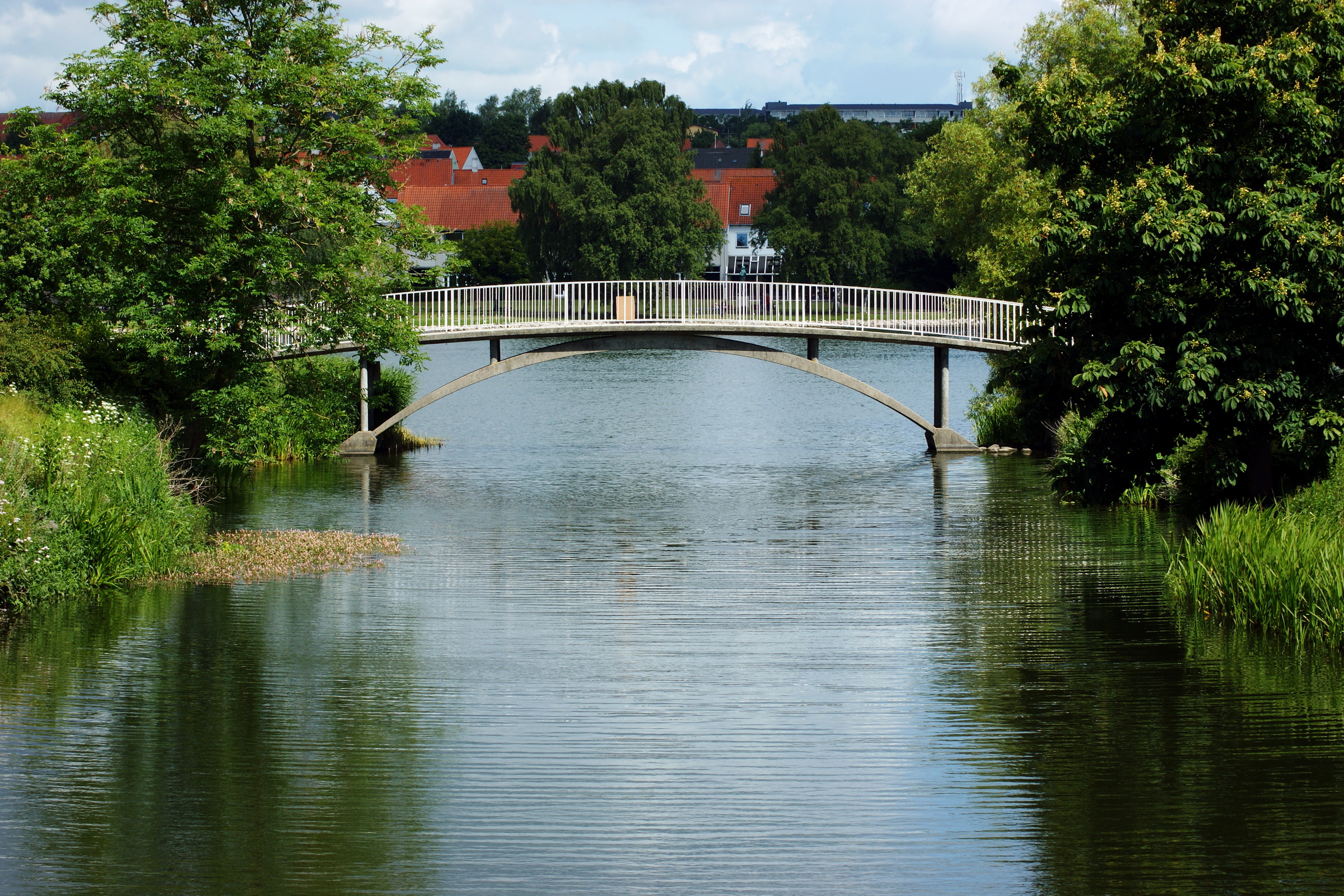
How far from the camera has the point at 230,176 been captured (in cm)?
1878

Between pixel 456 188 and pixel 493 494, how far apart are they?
74.1 meters

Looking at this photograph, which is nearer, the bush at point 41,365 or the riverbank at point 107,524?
the riverbank at point 107,524

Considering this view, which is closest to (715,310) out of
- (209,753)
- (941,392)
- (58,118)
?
(941,392)

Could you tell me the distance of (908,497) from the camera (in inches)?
992

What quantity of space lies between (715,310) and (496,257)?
47596 mm

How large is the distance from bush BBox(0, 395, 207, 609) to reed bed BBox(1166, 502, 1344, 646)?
11.2 meters

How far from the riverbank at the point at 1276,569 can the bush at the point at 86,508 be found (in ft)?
36.8

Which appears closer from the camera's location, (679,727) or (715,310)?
(679,727)

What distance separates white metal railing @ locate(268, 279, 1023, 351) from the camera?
29594mm

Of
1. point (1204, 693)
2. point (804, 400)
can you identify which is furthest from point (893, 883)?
point (804, 400)

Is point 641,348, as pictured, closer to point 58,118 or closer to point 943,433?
point 943,433

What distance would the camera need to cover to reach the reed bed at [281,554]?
17156 mm

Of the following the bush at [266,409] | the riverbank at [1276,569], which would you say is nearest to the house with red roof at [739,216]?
the bush at [266,409]

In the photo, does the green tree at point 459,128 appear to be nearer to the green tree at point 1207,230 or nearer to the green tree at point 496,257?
the green tree at point 496,257
